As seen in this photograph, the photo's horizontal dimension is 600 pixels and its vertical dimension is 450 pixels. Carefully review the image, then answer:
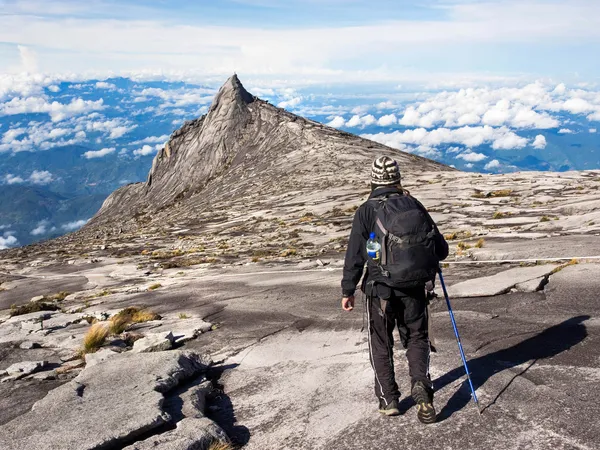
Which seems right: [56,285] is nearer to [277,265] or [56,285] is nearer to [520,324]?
[277,265]

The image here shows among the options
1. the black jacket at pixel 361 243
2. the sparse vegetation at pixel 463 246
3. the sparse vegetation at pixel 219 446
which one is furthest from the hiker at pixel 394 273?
the sparse vegetation at pixel 463 246

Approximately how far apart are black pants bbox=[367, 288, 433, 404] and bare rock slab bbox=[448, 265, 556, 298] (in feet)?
21.0

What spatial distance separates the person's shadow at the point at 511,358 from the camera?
7.57 m

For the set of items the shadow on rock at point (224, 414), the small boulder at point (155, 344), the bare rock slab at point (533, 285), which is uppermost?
the bare rock slab at point (533, 285)

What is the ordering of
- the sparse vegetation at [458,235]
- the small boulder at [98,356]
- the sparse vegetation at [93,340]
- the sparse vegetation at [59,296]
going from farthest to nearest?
the sparse vegetation at [458,235] → the sparse vegetation at [59,296] → the sparse vegetation at [93,340] → the small boulder at [98,356]

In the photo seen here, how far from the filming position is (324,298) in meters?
15.1

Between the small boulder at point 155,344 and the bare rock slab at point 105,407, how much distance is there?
0.94 m

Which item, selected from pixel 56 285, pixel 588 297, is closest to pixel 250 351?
pixel 588 297

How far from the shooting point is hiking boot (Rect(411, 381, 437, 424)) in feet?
22.6

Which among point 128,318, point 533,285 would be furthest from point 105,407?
point 533,285

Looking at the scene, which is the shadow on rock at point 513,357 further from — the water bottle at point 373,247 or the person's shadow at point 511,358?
the water bottle at point 373,247

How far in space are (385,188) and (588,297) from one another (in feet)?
23.9

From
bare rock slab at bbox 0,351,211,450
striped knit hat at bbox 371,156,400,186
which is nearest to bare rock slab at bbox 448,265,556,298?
striped knit hat at bbox 371,156,400,186

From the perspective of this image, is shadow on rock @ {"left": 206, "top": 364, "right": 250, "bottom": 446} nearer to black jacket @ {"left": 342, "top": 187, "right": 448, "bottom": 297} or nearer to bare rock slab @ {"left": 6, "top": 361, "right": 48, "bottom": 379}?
black jacket @ {"left": 342, "top": 187, "right": 448, "bottom": 297}
